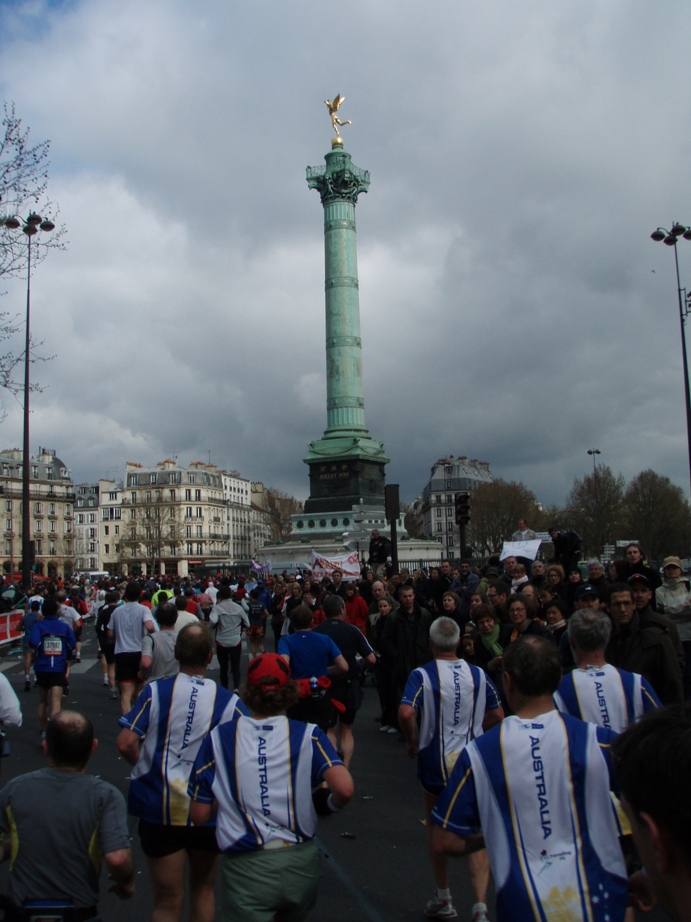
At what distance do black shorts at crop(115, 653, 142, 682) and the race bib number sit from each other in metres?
0.74

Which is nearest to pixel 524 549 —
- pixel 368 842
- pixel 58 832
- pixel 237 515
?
pixel 368 842

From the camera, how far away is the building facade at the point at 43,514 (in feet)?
295

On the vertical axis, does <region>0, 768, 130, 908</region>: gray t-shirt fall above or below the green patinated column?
below

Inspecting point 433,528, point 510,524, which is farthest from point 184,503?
point 510,524

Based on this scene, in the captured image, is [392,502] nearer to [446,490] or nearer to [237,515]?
[446,490]

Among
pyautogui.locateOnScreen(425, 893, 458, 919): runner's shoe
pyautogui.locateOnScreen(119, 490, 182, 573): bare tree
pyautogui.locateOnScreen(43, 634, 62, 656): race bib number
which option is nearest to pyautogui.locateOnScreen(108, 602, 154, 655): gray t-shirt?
pyautogui.locateOnScreen(43, 634, 62, 656): race bib number

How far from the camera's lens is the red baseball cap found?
337 cm

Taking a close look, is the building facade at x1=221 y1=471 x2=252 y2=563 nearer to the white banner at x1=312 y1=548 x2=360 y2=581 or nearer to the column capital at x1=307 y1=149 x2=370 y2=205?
the column capital at x1=307 y1=149 x2=370 y2=205

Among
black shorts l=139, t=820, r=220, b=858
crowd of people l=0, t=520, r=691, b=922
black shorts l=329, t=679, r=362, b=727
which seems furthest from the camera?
black shorts l=329, t=679, r=362, b=727

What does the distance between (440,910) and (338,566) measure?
1641 centimetres

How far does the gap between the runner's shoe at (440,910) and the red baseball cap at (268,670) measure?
2053 millimetres

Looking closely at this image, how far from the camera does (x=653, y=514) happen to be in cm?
6244

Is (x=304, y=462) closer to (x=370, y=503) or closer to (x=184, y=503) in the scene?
(x=370, y=503)

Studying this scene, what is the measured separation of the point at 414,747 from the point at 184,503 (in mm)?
108116
